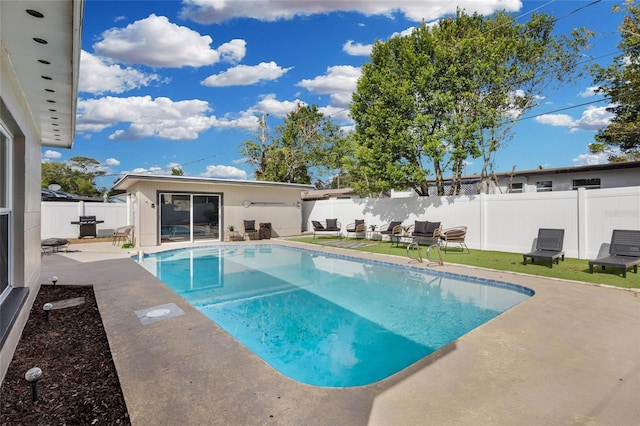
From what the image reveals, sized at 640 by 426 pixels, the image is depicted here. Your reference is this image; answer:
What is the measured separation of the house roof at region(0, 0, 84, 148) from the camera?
227 centimetres

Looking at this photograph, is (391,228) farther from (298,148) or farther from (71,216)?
(71,216)

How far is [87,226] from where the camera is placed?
15.1 m

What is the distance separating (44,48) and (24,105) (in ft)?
5.85

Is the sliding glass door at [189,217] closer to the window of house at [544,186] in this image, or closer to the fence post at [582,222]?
the fence post at [582,222]

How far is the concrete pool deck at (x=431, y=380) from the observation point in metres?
2.27

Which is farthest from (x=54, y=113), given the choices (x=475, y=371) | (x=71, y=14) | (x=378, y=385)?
(x=475, y=371)

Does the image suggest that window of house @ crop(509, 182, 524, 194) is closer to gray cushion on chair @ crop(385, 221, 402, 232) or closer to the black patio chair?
gray cushion on chair @ crop(385, 221, 402, 232)

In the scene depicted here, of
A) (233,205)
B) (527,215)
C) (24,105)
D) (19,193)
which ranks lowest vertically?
(527,215)

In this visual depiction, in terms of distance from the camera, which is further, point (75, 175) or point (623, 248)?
point (75, 175)

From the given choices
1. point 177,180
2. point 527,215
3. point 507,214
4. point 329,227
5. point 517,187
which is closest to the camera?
point 527,215

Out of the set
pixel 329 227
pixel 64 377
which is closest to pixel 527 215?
pixel 329 227

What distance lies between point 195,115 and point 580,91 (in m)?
35.5

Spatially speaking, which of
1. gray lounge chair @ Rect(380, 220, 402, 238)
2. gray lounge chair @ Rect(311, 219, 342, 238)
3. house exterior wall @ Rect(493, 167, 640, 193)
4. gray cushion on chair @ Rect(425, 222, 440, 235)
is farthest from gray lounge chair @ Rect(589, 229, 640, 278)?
gray lounge chair @ Rect(311, 219, 342, 238)

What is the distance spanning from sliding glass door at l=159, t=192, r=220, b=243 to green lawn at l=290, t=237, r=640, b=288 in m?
7.56
